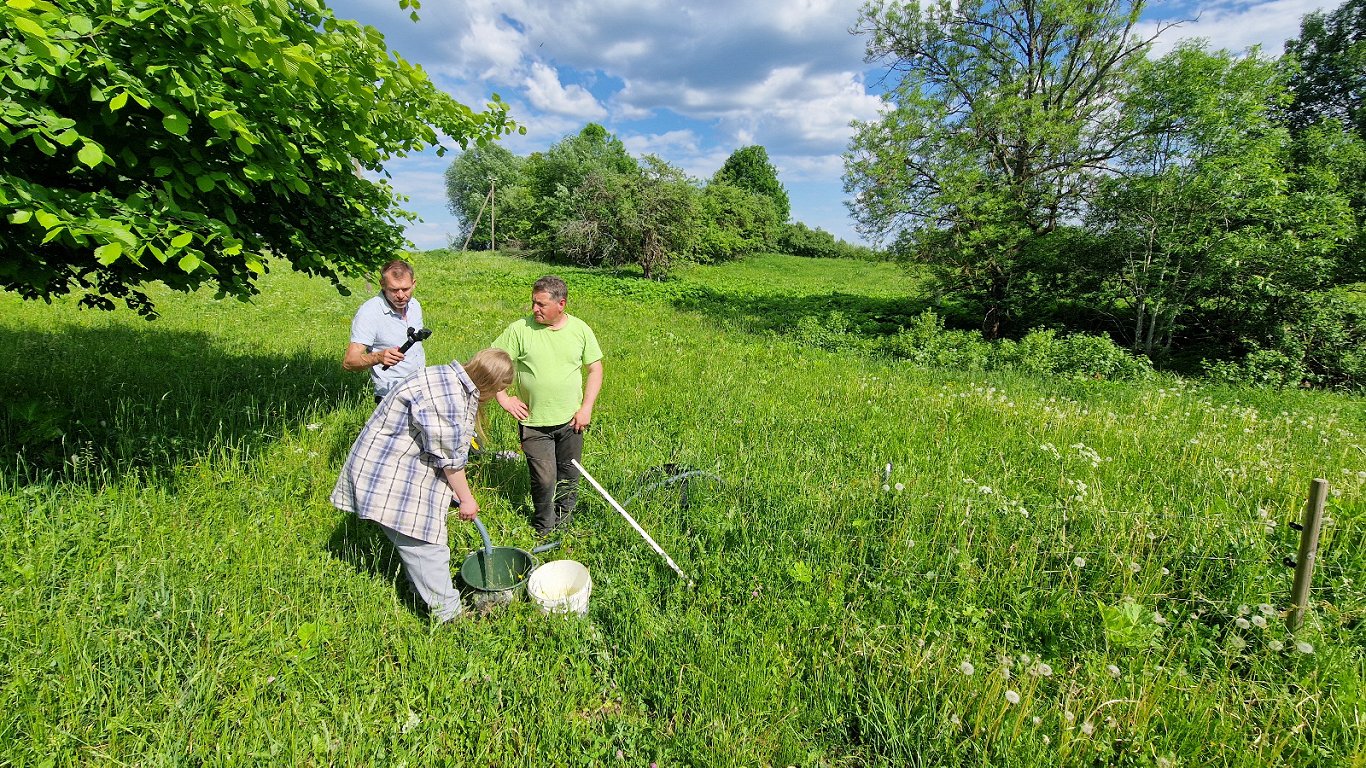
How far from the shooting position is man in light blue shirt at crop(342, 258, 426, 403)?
4.06m


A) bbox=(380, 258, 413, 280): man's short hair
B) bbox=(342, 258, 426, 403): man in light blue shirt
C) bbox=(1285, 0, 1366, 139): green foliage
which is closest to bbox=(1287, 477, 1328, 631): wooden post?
bbox=(342, 258, 426, 403): man in light blue shirt

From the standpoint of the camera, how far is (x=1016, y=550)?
3.28 metres

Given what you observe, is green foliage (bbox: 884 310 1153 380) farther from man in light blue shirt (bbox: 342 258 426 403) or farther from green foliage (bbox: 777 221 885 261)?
green foliage (bbox: 777 221 885 261)

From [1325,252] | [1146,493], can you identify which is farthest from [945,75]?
[1146,493]

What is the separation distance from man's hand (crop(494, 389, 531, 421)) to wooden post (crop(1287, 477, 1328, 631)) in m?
4.17

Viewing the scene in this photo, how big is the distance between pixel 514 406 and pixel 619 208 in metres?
21.3

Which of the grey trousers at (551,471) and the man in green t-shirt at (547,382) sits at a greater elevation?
the man in green t-shirt at (547,382)

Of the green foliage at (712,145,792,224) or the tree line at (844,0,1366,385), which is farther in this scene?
the green foliage at (712,145,792,224)

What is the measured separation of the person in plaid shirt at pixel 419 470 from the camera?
271 cm

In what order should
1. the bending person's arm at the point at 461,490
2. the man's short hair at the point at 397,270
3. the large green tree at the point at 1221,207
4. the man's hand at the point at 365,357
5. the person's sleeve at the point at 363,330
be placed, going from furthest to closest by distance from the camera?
the large green tree at the point at 1221,207 < the man's short hair at the point at 397,270 < the person's sleeve at the point at 363,330 < the man's hand at the point at 365,357 < the bending person's arm at the point at 461,490

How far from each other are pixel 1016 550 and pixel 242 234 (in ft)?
16.6

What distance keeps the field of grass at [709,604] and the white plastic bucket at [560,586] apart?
106 mm

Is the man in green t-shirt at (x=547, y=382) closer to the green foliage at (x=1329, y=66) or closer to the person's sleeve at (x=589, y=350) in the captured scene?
the person's sleeve at (x=589, y=350)

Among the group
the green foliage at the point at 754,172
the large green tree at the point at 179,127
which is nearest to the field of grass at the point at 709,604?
the large green tree at the point at 179,127
